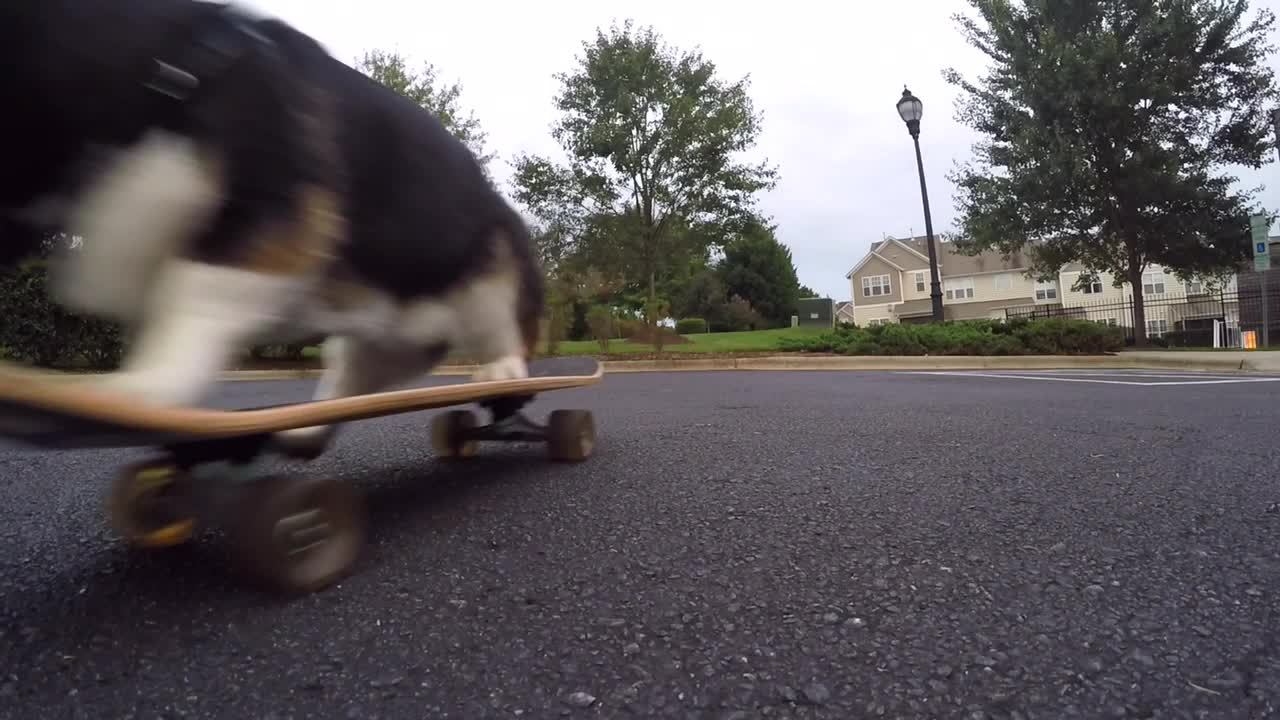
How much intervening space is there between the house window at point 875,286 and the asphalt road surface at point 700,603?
1844 inches

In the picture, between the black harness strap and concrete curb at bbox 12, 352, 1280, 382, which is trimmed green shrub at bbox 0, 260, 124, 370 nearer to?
the black harness strap

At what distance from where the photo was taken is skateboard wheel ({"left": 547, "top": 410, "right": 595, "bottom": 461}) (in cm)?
222

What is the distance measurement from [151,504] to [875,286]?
160 feet

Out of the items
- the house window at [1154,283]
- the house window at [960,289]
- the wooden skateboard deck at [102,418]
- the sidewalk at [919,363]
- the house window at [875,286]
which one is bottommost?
the sidewalk at [919,363]

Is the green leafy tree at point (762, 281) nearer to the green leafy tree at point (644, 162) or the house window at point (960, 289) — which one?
the house window at point (960, 289)

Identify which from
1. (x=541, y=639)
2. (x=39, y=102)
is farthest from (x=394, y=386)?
(x=541, y=639)

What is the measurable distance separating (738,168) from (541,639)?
50.2 ft

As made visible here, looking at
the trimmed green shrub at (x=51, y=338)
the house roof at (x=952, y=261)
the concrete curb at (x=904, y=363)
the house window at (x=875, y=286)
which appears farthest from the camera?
the house window at (x=875, y=286)

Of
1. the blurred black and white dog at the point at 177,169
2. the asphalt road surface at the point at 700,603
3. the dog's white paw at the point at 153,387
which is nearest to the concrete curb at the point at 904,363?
the asphalt road surface at the point at 700,603

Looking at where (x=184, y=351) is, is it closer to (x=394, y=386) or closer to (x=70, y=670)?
(x=70, y=670)

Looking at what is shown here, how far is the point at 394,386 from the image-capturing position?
2.02 metres

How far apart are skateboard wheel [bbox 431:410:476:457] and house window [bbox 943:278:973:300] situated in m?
47.3

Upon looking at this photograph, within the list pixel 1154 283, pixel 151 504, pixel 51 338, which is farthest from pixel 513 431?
pixel 1154 283

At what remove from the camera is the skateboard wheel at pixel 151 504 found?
1089mm
